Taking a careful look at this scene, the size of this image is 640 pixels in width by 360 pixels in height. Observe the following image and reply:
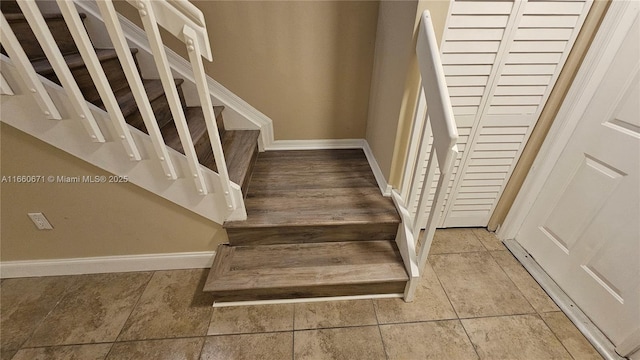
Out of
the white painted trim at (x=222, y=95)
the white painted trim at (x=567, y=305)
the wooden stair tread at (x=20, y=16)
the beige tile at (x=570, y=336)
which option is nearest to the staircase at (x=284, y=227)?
the wooden stair tread at (x=20, y=16)

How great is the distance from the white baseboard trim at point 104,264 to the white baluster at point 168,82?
0.55 m

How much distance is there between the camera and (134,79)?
3.18 feet

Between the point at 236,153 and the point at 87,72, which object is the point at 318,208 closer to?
the point at 236,153

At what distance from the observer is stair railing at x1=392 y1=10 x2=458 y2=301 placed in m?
0.97

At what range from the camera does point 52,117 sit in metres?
1.07

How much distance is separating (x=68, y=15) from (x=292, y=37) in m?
1.18

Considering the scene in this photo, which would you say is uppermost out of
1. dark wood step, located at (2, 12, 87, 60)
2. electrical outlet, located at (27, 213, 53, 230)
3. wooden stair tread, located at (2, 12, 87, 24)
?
wooden stair tread, located at (2, 12, 87, 24)

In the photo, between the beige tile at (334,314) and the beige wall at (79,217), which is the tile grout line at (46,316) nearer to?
the beige wall at (79,217)

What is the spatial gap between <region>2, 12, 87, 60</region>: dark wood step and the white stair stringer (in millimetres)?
414

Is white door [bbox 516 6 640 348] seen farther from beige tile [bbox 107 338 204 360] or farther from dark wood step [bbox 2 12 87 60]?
dark wood step [bbox 2 12 87 60]

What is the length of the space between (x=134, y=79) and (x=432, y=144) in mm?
1234

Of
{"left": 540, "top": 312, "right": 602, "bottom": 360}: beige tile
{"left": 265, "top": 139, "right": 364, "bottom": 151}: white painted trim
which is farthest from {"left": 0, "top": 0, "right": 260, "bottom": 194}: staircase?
{"left": 540, "top": 312, "right": 602, "bottom": 360}: beige tile

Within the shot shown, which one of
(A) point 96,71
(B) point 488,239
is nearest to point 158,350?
(A) point 96,71

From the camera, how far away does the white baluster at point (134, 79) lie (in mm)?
847
